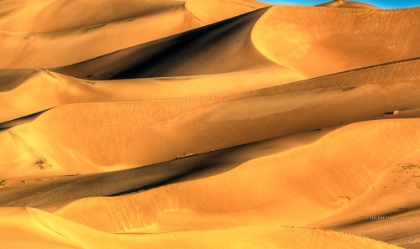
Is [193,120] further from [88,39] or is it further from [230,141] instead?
[88,39]

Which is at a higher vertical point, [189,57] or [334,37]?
[334,37]

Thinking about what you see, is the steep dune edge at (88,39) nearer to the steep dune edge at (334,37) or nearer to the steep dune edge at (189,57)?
the steep dune edge at (189,57)

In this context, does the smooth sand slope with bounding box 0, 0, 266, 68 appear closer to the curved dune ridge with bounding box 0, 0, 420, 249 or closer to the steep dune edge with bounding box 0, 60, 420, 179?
the curved dune ridge with bounding box 0, 0, 420, 249

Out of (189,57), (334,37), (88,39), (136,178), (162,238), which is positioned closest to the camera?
(162,238)

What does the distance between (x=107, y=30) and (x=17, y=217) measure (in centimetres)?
3260

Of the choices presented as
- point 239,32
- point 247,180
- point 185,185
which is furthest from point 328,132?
point 239,32

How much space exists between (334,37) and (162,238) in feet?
70.9

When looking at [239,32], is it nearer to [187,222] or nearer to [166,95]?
[166,95]

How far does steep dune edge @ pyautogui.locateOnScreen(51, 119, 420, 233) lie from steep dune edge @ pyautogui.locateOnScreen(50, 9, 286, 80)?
10876 millimetres

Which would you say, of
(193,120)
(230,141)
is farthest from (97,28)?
(230,141)

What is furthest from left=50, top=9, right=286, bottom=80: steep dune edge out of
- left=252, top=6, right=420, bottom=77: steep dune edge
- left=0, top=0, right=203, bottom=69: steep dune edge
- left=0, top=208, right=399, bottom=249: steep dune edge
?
left=0, top=208, right=399, bottom=249: steep dune edge

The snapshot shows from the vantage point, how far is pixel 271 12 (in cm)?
2998

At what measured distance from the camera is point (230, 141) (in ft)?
62.2

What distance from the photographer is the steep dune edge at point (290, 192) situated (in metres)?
13.3
